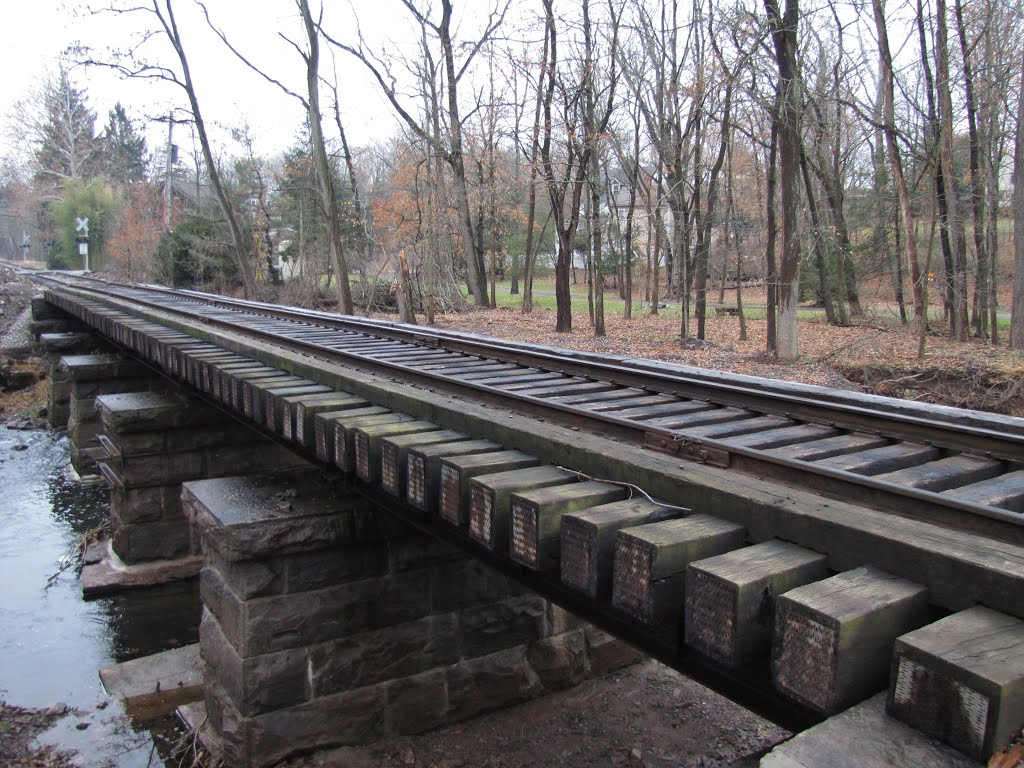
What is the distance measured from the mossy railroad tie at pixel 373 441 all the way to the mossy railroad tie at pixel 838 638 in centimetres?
210

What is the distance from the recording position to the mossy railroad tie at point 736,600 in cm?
178

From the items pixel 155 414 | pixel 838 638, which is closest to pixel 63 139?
pixel 155 414

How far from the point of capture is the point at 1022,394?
982 centimetres

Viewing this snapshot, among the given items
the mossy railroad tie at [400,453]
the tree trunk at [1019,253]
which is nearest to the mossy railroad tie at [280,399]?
the mossy railroad tie at [400,453]

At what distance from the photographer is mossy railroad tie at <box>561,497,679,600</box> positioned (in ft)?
7.19

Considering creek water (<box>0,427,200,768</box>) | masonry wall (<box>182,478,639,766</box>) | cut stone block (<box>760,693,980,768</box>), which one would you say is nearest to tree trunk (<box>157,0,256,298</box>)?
creek water (<box>0,427,200,768</box>)

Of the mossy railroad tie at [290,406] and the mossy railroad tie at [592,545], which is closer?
the mossy railroad tie at [592,545]

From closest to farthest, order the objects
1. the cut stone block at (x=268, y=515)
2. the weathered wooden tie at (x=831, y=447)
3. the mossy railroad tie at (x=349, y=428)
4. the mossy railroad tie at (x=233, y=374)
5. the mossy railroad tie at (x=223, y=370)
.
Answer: the weathered wooden tie at (x=831, y=447)
the mossy railroad tie at (x=349, y=428)
the cut stone block at (x=268, y=515)
the mossy railroad tie at (x=233, y=374)
the mossy railroad tie at (x=223, y=370)

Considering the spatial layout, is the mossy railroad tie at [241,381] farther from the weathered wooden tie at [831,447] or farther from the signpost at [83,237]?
the signpost at [83,237]

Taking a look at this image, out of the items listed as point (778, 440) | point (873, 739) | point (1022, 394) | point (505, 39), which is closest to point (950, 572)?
point (873, 739)

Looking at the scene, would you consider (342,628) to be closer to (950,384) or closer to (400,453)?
(400,453)

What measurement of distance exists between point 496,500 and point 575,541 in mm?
423

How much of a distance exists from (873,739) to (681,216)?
1682 cm

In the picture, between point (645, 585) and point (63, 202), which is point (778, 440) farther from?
point (63, 202)
